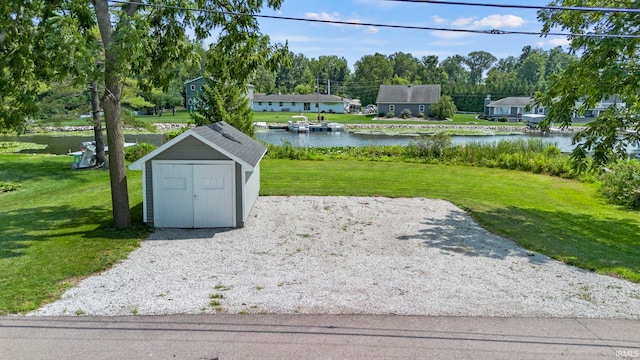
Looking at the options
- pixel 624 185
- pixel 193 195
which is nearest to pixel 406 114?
pixel 624 185

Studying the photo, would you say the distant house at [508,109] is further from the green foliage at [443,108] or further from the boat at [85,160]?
the boat at [85,160]

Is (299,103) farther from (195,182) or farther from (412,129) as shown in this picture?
(195,182)

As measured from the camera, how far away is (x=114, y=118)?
1009 centimetres

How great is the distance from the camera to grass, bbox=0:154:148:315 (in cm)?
714

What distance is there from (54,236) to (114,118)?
9.48ft

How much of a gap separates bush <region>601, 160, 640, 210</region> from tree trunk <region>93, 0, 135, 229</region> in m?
14.9

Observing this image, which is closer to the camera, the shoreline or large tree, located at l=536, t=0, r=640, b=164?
large tree, located at l=536, t=0, r=640, b=164

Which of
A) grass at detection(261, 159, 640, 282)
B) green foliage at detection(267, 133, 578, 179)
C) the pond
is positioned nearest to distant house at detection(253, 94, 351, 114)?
the pond

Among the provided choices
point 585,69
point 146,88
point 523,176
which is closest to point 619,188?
point 523,176

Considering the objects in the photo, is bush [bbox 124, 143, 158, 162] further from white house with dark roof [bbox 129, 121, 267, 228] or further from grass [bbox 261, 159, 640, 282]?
white house with dark roof [bbox 129, 121, 267, 228]

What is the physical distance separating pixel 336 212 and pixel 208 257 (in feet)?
15.5

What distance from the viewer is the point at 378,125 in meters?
60.3

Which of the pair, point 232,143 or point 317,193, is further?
point 317,193

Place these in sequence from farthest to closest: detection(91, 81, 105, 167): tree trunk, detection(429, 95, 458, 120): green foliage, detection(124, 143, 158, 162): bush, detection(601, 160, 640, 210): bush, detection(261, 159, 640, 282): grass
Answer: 1. detection(429, 95, 458, 120): green foliage
2. detection(124, 143, 158, 162): bush
3. detection(91, 81, 105, 167): tree trunk
4. detection(601, 160, 640, 210): bush
5. detection(261, 159, 640, 282): grass
